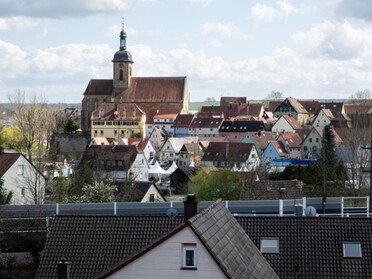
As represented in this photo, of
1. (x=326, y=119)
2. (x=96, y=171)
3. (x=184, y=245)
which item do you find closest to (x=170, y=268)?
(x=184, y=245)

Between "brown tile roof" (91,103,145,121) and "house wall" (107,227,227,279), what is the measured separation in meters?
109

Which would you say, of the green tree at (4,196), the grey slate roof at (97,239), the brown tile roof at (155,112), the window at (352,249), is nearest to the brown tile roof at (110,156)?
the green tree at (4,196)

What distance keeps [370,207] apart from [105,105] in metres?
99.7

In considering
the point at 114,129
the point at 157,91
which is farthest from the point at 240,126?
the point at 157,91

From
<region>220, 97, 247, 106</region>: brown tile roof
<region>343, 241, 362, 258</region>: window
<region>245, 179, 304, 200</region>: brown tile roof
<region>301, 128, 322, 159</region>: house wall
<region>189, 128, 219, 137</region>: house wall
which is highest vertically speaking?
<region>220, 97, 247, 106</region>: brown tile roof

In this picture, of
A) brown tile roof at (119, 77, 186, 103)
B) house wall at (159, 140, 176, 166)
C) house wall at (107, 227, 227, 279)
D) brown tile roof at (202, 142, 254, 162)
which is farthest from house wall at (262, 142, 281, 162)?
house wall at (107, 227, 227, 279)

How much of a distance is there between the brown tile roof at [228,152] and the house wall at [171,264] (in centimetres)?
6655

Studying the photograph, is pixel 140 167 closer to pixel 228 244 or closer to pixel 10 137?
pixel 10 137

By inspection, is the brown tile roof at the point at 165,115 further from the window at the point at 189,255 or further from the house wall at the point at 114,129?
the window at the point at 189,255

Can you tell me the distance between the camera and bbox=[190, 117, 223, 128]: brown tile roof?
12219 cm

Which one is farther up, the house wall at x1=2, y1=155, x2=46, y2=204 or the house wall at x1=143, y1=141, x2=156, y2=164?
the house wall at x1=143, y1=141, x2=156, y2=164

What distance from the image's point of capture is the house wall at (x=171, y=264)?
472 inches

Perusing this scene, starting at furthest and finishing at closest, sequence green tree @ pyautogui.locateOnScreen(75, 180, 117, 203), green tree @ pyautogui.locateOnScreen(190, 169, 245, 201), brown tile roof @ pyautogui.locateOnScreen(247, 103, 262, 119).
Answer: brown tile roof @ pyautogui.locateOnScreen(247, 103, 262, 119), green tree @ pyautogui.locateOnScreen(190, 169, 245, 201), green tree @ pyautogui.locateOnScreen(75, 180, 117, 203)

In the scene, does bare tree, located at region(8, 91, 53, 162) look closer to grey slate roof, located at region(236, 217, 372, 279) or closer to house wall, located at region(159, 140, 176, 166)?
house wall, located at region(159, 140, 176, 166)
